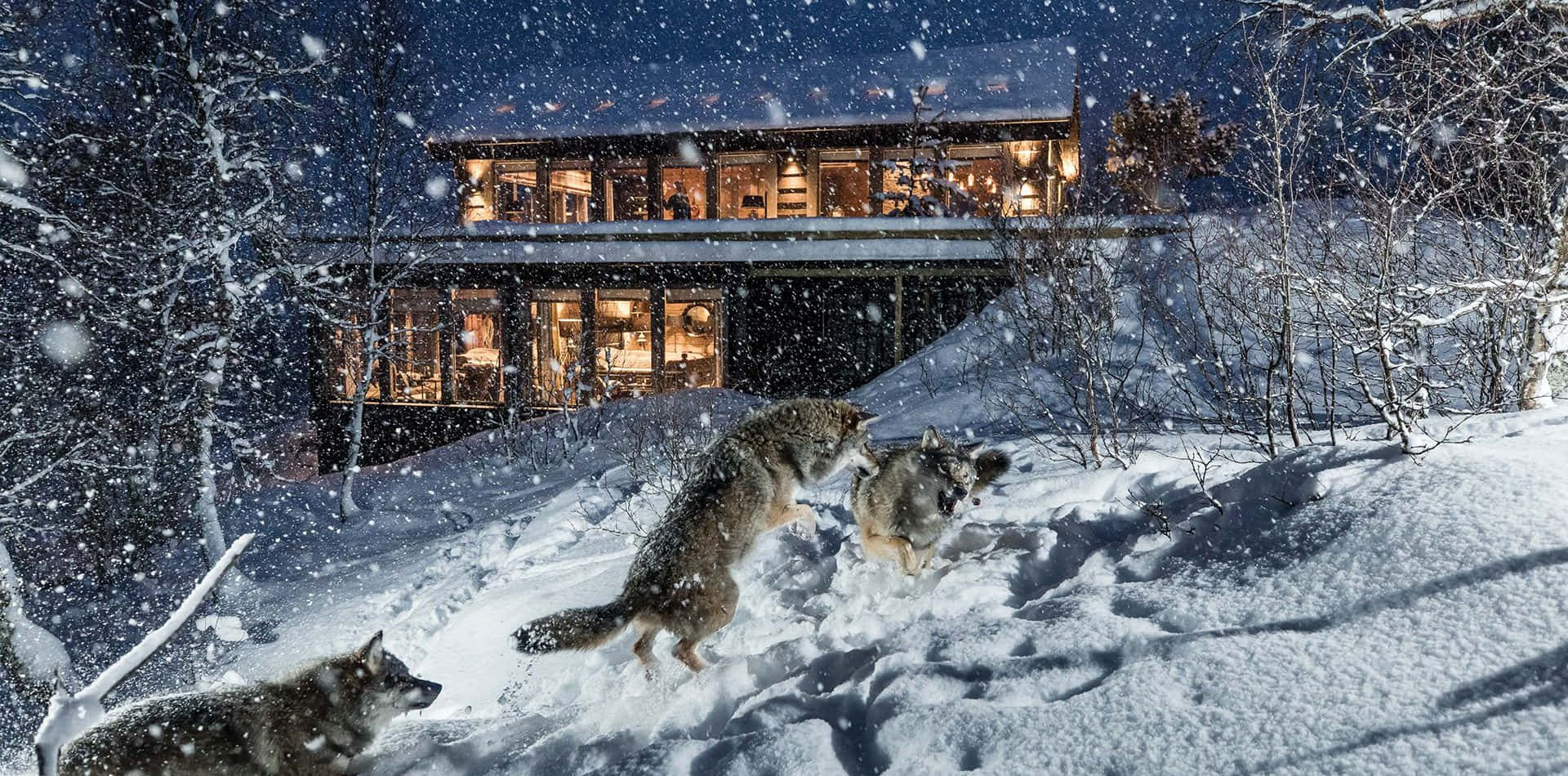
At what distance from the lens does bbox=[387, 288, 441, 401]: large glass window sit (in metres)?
21.2

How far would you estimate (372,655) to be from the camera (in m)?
3.68

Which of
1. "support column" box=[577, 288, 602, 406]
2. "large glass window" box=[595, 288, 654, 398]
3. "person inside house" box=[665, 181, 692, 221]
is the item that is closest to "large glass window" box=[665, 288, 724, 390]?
"large glass window" box=[595, 288, 654, 398]

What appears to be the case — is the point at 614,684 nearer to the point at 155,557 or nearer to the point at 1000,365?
the point at 1000,365

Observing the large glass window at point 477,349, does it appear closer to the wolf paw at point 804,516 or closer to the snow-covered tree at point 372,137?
the snow-covered tree at point 372,137

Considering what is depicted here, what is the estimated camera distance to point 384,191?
1477 centimetres

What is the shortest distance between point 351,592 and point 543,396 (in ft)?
41.1

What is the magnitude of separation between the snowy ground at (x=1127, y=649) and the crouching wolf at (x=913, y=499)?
0.21 m

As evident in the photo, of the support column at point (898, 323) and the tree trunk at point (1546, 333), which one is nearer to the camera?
the tree trunk at point (1546, 333)

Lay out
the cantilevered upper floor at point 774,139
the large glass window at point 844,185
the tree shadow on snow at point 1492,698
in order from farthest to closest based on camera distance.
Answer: the large glass window at point 844,185, the cantilevered upper floor at point 774,139, the tree shadow on snow at point 1492,698

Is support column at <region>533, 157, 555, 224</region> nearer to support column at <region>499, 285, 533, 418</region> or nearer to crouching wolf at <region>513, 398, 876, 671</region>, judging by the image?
support column at <region>499, 285, 533, 418</region>

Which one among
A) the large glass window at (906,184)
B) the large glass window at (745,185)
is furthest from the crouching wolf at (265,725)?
the large glass window at (745,185)

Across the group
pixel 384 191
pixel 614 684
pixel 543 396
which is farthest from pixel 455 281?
pixel 614 684

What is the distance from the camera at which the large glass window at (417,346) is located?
2123cm

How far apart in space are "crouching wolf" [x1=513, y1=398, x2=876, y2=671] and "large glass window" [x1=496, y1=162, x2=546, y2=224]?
79.6ft
